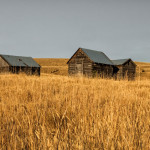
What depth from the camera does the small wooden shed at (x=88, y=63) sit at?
2306 cm

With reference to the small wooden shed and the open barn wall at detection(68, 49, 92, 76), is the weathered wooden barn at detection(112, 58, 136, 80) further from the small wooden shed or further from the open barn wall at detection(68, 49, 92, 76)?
the open barn wall at detection(68, 49, 92, 76)

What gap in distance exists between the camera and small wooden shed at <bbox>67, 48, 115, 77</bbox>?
2306cm

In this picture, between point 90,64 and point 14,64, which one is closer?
point 90,64

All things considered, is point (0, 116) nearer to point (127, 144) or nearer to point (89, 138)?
point (89, 138)

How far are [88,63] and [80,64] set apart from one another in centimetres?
149

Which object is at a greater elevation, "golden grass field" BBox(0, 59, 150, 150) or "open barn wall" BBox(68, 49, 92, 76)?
"open barn wall" BBox(68, 49, 92, 76)

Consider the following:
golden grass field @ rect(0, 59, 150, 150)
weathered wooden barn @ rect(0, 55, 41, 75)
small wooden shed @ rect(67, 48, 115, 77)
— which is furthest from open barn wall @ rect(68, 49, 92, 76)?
golden grass field @ rect(0, 59, 150, 150)

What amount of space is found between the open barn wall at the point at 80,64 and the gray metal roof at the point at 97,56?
538 mm

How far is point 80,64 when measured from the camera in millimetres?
24250

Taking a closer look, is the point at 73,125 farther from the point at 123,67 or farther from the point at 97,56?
the point at 123,67

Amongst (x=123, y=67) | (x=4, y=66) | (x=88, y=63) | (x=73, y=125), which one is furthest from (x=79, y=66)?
(x=73, y=125)

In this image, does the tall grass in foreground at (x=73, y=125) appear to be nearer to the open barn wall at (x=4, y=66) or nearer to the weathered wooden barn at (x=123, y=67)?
the weathered wooden barn at (x=123, y=67)

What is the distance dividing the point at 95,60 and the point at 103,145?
2213 centimetres

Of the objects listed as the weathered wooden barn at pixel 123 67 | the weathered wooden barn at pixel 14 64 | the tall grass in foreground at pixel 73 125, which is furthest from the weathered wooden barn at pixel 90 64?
the tall grass in foreground at pixel 73 125
